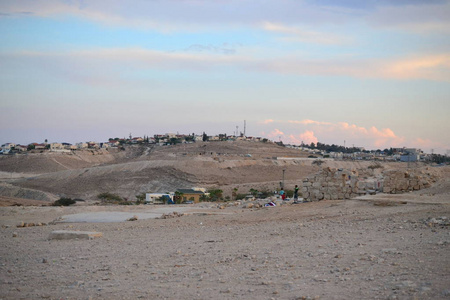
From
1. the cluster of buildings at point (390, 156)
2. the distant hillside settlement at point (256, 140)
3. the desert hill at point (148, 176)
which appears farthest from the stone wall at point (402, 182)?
the distant hillside settlement at point (256, 140)

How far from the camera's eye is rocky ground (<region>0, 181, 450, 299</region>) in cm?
684

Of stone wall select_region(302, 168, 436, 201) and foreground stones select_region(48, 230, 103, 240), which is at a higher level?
stone wall select_region(302, 168, 436, 201)

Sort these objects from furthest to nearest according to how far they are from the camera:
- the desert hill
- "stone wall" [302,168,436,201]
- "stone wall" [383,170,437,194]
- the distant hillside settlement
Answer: the distant hillside settlement → the desert hill → "stone wall" [302,168,436,201] → "stone wall" [383,170,437,194]

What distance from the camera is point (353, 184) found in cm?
2020

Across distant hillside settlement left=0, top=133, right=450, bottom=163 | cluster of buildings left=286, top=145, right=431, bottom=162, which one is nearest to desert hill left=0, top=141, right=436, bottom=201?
cluster of buildings left=286, top=145, right=431, bottom=162

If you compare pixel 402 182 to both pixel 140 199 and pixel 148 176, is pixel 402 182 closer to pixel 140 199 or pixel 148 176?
pixel 140 199

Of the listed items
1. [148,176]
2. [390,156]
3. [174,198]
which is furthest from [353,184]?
[390,156]

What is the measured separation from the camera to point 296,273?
7668 millimetres

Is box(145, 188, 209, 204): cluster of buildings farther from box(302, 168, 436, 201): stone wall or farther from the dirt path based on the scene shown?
the dirt path

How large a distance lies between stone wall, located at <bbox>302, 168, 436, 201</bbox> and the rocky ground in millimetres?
4362

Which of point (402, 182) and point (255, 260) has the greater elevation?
point (402, 182)

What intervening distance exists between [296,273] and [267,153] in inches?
3644

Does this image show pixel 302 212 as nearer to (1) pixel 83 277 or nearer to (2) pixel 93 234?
(2) pixel 93 234

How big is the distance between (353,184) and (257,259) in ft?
40.1
